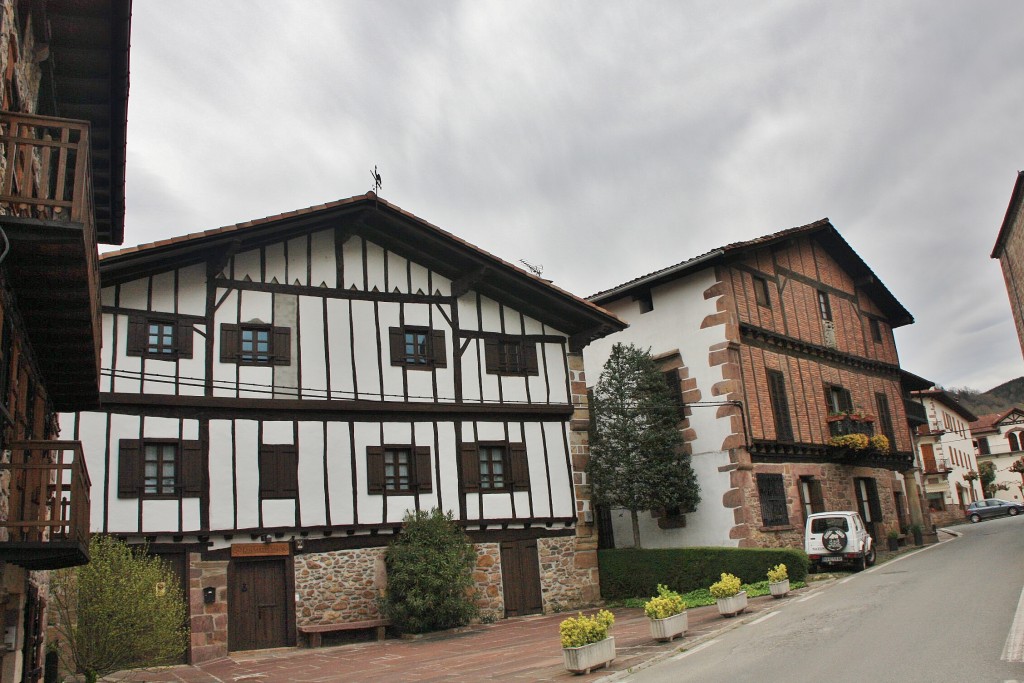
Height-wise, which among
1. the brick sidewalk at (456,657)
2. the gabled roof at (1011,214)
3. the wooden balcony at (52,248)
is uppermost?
the gabled roof at (1011,214)

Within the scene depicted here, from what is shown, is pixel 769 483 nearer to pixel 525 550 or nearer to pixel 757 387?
pixel 757 387

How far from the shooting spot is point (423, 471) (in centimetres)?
2048

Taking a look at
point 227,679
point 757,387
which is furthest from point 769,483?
point 227,679

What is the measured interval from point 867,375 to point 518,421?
1652cm

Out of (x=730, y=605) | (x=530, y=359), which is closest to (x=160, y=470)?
(x=530, y=359)

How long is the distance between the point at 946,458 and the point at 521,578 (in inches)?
1818

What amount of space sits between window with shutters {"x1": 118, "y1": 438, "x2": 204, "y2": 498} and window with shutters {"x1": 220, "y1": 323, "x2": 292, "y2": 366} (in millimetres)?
2161

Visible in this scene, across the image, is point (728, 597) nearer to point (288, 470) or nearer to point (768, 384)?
point (288, 470)

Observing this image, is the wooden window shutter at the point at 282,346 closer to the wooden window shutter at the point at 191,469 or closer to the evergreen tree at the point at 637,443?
the wooden window shutter at the point at 191,469

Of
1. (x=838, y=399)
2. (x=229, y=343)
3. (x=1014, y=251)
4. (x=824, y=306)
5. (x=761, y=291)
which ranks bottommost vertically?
(x=838, y=399)

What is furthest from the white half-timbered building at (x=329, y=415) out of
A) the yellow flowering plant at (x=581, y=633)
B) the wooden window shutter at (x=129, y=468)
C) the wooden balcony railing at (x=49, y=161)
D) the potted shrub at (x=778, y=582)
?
the wooden balcony railing at (x=49, y=161)

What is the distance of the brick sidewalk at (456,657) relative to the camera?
43.6ft

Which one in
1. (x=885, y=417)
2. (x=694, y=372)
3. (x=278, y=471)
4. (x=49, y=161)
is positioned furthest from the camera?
(x=885, y=417)

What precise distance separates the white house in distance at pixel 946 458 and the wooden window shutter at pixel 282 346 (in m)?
38.9
